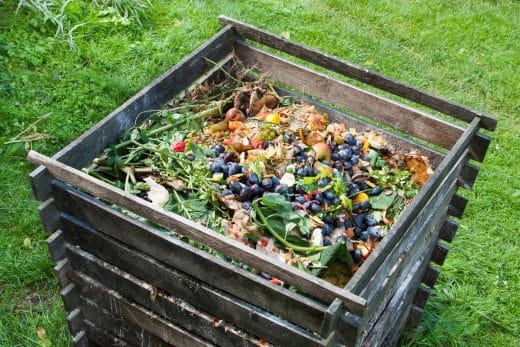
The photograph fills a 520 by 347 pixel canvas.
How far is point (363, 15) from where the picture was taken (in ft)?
20.8

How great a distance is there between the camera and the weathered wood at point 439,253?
3475 mm

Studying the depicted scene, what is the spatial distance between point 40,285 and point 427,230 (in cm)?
219

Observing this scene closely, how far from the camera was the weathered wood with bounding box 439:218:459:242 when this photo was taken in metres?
3.38

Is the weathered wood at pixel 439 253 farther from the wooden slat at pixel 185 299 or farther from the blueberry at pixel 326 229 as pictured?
the wooden slat at pixel 185 299

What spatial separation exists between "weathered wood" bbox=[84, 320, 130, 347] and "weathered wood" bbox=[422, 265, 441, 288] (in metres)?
1.56

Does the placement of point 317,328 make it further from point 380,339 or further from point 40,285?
point 40,285

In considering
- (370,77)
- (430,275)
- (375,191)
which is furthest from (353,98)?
(430,275)

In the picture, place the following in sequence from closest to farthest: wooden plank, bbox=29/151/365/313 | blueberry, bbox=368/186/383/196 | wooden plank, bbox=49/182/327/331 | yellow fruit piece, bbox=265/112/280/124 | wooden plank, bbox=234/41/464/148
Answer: wooden plank, bbox=29/151/365/313 < wooden plank, bbox=49/182/327/331 < blueberry, bbox=368/186/383/196 < wooden plank, bbox=234/41/464/148 < yellow fruit piece, bbox=265/112/280/124

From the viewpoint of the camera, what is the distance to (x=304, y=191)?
2.97m

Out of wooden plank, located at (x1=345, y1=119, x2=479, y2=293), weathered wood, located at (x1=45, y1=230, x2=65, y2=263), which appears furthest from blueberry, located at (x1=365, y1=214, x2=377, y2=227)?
weathered wood, located at (x1=45, y1=230, x2=65, y2=263)

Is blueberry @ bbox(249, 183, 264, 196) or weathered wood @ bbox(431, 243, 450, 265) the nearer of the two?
blueberry @ bbox(249, 183, 264, 196)

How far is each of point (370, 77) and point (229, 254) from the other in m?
1.32

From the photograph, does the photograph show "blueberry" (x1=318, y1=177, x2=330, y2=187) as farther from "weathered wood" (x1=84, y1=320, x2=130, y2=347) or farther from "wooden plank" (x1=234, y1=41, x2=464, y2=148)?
"weathered wood" (x1=84, y1=320, x2=130, y2=347)

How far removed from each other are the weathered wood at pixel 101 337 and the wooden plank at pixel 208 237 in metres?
0.84
